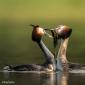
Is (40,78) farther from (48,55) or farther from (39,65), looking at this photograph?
(48,55)

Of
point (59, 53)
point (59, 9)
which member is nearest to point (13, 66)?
point (59, 53)

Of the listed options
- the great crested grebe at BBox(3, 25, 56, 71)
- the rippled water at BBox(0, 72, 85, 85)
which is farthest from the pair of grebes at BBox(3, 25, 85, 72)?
the rippled water at BBox(0, 72, 85, 85)

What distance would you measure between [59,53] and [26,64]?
1.54 ft

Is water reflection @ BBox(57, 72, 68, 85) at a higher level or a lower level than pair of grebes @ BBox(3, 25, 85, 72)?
lower

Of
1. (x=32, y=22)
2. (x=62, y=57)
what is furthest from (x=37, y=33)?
(x=62, y=57)

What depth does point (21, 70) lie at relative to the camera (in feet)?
22.8

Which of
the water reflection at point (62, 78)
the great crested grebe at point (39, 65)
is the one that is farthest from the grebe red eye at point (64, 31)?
the water reflection at point (62, 78)

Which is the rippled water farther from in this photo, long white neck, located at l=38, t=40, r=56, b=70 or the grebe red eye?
the grebe red eye

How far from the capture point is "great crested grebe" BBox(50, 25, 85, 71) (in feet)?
23.2

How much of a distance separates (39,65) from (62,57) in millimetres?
350

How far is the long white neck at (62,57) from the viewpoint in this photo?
7129mm

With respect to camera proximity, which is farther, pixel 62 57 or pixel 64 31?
pixel 64 31

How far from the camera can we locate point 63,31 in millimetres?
7344

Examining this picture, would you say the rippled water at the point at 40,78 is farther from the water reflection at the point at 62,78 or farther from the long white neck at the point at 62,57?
the long white neck at the point at 62,57
